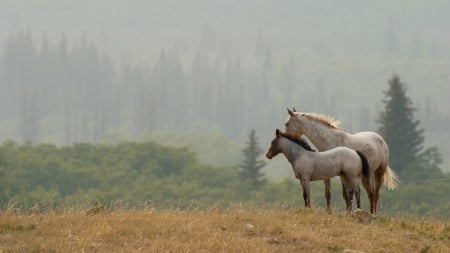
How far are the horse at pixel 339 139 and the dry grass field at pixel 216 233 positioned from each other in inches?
95.9

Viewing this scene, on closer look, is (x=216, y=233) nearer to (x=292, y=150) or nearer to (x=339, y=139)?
(x=292, y=150)

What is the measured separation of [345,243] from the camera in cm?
1303

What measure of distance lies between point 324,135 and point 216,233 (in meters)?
6.14

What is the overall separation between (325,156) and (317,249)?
461 centimetres

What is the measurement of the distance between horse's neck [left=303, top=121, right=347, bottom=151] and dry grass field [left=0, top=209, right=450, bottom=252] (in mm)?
2724

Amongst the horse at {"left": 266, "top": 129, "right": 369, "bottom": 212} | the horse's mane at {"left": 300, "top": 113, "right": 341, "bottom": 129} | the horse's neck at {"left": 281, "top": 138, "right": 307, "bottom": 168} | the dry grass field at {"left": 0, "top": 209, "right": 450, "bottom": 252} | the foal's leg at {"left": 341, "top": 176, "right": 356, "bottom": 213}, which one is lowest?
the dry grass field at {"left": 0, "top": 209, "right": 450, "bottom": 252}

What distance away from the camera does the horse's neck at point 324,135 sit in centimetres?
1806

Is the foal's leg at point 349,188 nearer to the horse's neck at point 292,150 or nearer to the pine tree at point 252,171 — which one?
the horse's neck at point 292,150

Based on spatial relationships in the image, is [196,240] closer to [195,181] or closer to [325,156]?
[325,156]

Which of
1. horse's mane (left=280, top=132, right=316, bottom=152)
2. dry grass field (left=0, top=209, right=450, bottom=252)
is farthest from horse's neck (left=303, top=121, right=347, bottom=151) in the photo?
dry grass field (left=0, top=209, right=450, bottom=252)

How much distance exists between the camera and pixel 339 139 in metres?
18.0

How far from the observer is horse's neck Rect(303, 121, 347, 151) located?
1806 centimetres

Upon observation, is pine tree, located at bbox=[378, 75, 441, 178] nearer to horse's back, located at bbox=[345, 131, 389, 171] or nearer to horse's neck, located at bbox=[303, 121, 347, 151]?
horse's back, located at bbox=[345, 131, 389, 171]

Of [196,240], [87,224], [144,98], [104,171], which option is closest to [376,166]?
[196,240]
